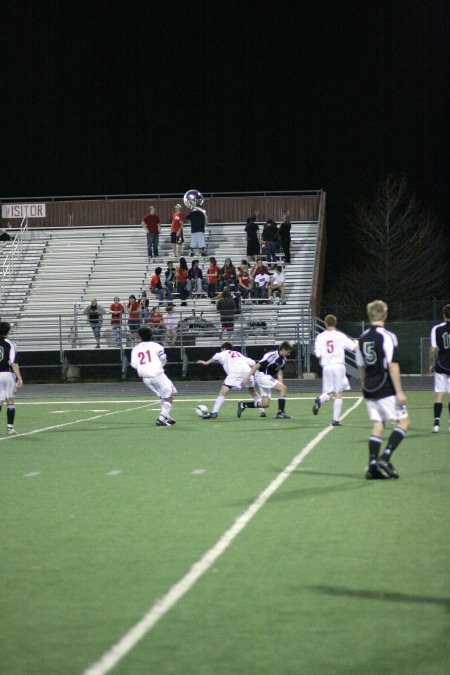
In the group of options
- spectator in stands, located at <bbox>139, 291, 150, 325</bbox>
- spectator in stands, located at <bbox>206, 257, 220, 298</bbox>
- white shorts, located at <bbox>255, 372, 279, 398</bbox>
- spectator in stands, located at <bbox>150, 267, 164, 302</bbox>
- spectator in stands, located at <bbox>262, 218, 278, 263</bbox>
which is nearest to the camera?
white shorts, located at <bbox>255, 372, 279, 398</bbox>

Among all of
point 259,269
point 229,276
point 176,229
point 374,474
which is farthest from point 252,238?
point 374,474

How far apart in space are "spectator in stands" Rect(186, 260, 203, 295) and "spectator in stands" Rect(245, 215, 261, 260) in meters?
2.13

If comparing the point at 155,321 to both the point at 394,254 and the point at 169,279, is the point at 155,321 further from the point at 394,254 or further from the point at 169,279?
the point at 394,254

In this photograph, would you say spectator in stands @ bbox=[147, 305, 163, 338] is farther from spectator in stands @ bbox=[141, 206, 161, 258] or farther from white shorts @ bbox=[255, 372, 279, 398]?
white shorts @ bbox=[255, 372, 279, 398]

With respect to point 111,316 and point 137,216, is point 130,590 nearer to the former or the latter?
point 111,316

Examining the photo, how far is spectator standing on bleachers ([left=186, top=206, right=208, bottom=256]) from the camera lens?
40.4 metres

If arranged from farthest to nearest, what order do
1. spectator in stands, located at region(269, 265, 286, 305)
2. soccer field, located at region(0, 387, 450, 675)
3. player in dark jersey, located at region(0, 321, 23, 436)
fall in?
spectator in stands, located at region(269, 265, 286, 305), player in dark jersey, located at region(0, 321, 23, 436), soccer field, located at region(0, 387, 450, 675)

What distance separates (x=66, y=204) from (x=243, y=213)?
742 centimetres

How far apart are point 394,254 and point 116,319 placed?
82.6ft

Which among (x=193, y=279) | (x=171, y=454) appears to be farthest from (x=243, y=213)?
(x=171, y=454)

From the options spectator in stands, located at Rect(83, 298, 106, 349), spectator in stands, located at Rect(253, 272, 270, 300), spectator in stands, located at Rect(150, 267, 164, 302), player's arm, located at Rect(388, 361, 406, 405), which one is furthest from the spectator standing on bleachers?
player's arm, located at Rect(388, 361, 406, 405)

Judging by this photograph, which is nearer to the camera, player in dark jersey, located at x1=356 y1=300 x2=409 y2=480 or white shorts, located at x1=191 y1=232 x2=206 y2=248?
player in dark jersey, located at x1=356 y1=300 x2=409 y2=480

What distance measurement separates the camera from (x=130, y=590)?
22.3ft

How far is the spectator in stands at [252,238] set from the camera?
38.8 meters
